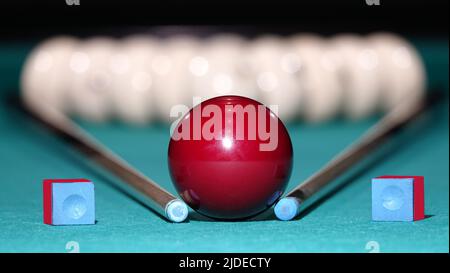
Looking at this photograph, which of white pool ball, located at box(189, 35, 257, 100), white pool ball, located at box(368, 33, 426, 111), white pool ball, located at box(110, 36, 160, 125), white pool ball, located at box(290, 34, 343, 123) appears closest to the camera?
white pool ball, located at box(189, 35, 257, 100)

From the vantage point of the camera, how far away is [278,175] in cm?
356

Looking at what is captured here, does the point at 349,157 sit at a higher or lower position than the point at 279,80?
lower

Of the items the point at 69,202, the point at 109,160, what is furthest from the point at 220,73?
the point at 69,202

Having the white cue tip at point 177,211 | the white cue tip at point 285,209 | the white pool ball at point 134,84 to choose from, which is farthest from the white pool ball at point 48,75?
the white cue tip at point 285,209

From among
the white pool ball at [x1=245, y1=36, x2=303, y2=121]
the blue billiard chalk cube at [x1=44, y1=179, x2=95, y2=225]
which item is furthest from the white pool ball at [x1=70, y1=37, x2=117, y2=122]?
the blue billiard chalk cube at [x1=44, y1=179, x2=95, y2=225]

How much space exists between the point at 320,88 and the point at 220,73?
91 cm

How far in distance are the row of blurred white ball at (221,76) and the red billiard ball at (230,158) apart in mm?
3815

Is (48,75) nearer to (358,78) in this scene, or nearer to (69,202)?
(358,78)

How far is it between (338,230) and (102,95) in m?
4.92

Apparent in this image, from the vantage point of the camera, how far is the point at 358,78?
8.14m

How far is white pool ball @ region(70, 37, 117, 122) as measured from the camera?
7812 mm

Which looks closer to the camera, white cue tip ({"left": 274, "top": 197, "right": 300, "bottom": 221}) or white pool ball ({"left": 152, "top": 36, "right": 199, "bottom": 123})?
white cue tip ({"left": 274, "top": 197, "right": 300, "bottom": 221})

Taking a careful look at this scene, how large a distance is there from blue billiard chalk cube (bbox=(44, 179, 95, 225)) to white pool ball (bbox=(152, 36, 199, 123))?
387cm

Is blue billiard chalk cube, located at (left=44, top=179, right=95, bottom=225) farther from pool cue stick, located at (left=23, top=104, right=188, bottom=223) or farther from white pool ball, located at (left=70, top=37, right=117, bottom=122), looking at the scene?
white pool ball, located at (left=70, top=37, right=117, bottom=122)
